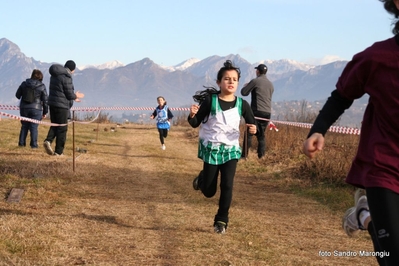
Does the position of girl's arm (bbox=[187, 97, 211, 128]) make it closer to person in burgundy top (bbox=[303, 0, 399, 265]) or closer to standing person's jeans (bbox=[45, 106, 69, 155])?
person in burgundy top (bbox=[303, 0, 399, 265])

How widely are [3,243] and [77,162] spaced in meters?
6.78

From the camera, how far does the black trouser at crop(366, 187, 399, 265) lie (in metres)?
3.21

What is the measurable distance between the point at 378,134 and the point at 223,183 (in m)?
3.32

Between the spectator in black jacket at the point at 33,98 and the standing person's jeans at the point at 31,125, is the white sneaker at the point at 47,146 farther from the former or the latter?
the standing person's jeans at the point at 31,125

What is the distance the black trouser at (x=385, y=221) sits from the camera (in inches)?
126

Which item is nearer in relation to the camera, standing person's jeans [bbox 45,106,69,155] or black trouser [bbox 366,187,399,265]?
black trouser [bbox 366,187,399,265]

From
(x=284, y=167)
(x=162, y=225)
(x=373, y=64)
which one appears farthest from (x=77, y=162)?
(x=373, y=64)

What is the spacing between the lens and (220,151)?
673 cm

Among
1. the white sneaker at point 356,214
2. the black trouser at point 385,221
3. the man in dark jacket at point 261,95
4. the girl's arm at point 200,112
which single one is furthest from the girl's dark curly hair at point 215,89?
the man in dark jacket at point 261,95

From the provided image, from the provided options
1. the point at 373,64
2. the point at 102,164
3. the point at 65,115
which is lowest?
the point at 102,164

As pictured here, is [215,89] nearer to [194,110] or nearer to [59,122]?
[194,110]

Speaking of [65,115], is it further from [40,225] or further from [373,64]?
[373,64]

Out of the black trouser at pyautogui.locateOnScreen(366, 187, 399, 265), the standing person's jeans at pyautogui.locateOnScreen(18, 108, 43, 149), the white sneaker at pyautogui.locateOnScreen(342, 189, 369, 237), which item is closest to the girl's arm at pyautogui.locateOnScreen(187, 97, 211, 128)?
the white sneaker at pyautogui.locateOnScreen(342, 189, 369, 237)

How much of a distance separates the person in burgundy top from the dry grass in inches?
89.7
